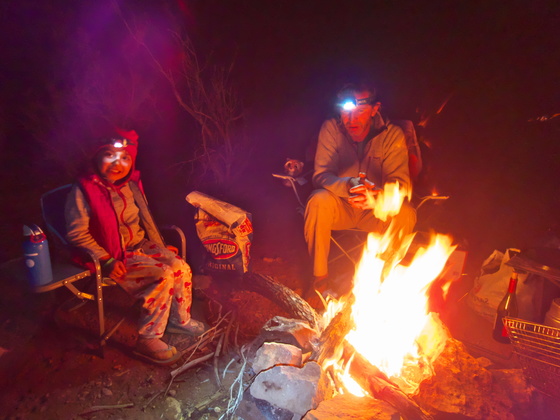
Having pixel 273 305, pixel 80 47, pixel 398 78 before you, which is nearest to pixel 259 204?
pixel 273 305

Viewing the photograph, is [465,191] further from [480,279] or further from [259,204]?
[259,204]

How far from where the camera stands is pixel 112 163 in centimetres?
273

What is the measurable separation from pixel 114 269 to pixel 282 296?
1519mm

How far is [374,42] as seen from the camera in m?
4.50

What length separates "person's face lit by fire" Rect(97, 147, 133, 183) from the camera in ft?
8.89

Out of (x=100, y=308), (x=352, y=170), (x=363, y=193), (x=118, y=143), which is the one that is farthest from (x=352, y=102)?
(x=100, y=308)

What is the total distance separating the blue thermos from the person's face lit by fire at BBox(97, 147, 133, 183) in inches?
26.1

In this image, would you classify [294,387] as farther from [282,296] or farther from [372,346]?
[282,296]

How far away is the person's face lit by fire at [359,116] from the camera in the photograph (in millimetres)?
3407

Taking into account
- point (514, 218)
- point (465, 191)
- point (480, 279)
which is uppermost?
point (465, 191)

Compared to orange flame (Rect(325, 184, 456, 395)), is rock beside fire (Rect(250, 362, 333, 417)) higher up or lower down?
lower down

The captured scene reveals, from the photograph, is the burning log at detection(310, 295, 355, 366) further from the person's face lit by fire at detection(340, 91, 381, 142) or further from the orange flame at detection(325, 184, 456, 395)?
the person's face lit by fire at detection(340, 91, 381, 142)

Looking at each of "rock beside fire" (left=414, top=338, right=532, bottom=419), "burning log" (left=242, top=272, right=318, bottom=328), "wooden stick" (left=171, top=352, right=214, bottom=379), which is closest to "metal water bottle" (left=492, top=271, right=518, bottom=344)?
"rock beside fire" (left=414, top=338, right=532, bottom=419)

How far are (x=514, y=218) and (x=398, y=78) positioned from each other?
2.29 m
